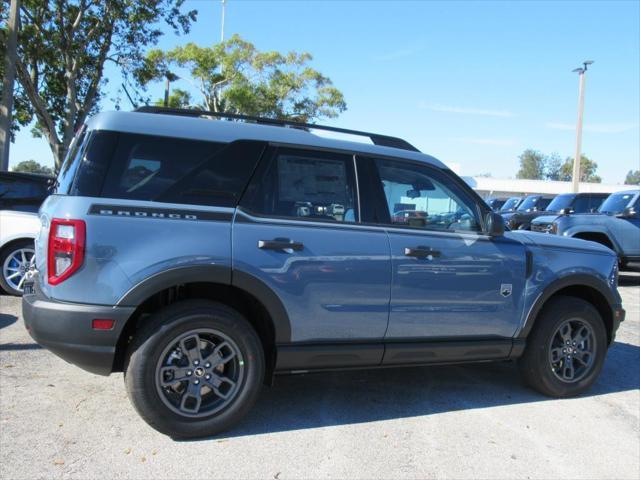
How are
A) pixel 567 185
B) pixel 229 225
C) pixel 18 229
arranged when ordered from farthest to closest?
pixel 567 185 < pixel 18 229 < pixel 229 225

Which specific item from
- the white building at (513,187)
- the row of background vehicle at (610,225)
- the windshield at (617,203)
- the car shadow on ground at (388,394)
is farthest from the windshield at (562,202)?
the white building at (513,187)

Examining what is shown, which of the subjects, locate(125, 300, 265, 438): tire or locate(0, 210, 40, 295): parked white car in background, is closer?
locate(125, 300, 265, 438): tire

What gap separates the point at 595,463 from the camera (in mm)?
3715

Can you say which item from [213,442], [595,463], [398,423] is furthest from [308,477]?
[595,463]

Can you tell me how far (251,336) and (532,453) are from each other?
2025mm

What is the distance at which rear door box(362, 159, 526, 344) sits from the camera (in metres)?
4.16

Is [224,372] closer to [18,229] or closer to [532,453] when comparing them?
[532,453]

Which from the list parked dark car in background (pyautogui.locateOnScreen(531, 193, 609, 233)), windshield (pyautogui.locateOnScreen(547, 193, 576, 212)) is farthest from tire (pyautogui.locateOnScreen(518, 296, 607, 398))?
windshield (pyautogui.locateOnScreen(547, 193, 576, 212))

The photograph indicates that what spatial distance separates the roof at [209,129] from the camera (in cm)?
363

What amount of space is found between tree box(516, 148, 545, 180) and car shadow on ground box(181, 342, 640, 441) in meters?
124

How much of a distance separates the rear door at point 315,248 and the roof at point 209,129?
0.09 meters

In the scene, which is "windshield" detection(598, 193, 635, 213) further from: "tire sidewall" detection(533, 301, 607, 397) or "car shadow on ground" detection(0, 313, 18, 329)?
"car shadow on ground" detection(0, 313, 18, 329)

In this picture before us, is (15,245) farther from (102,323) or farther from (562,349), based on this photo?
(562,349)

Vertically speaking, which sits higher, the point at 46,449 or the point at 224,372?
the point at 224,372
